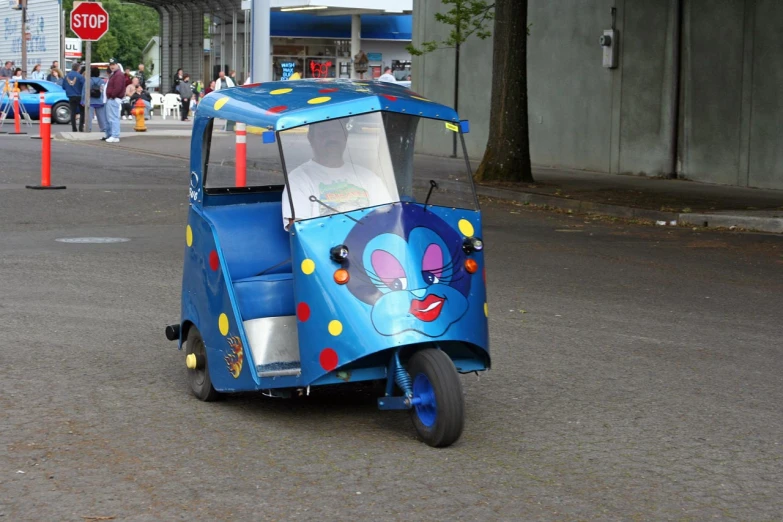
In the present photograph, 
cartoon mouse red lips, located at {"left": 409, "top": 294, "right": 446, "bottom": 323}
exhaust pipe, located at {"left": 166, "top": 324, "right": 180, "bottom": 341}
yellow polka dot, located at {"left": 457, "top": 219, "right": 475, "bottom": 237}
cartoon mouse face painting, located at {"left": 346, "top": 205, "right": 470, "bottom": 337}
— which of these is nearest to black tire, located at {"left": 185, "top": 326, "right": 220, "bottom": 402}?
exhaust pipe, located at {"left": 166, "top": 324, "right": 180, "bottom": 341}

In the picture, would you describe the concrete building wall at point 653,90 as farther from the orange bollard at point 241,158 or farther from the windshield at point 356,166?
the windshield at point 356,166

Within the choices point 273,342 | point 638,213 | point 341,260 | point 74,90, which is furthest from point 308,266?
point 74,90

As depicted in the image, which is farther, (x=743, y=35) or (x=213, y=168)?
→ (x=743, y=35)

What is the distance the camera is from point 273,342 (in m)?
5.87

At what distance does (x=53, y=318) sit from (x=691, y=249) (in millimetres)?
7053

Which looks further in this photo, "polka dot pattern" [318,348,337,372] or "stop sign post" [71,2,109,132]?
"stop sign post" [71,2,109,132]

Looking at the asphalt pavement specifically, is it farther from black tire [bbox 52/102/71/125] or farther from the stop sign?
black tire [bbox 52/102/71/125]

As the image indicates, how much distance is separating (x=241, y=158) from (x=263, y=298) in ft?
4.36

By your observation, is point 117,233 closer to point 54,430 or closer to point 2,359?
point 2,359

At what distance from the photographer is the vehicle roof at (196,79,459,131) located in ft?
18.8

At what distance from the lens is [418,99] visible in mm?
6016

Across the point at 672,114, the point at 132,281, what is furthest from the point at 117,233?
the point at 672,114

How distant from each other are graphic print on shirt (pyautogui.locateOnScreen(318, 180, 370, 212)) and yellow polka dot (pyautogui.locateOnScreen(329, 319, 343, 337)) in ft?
2.03

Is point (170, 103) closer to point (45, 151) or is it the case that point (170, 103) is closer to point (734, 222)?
point (45, 151)
